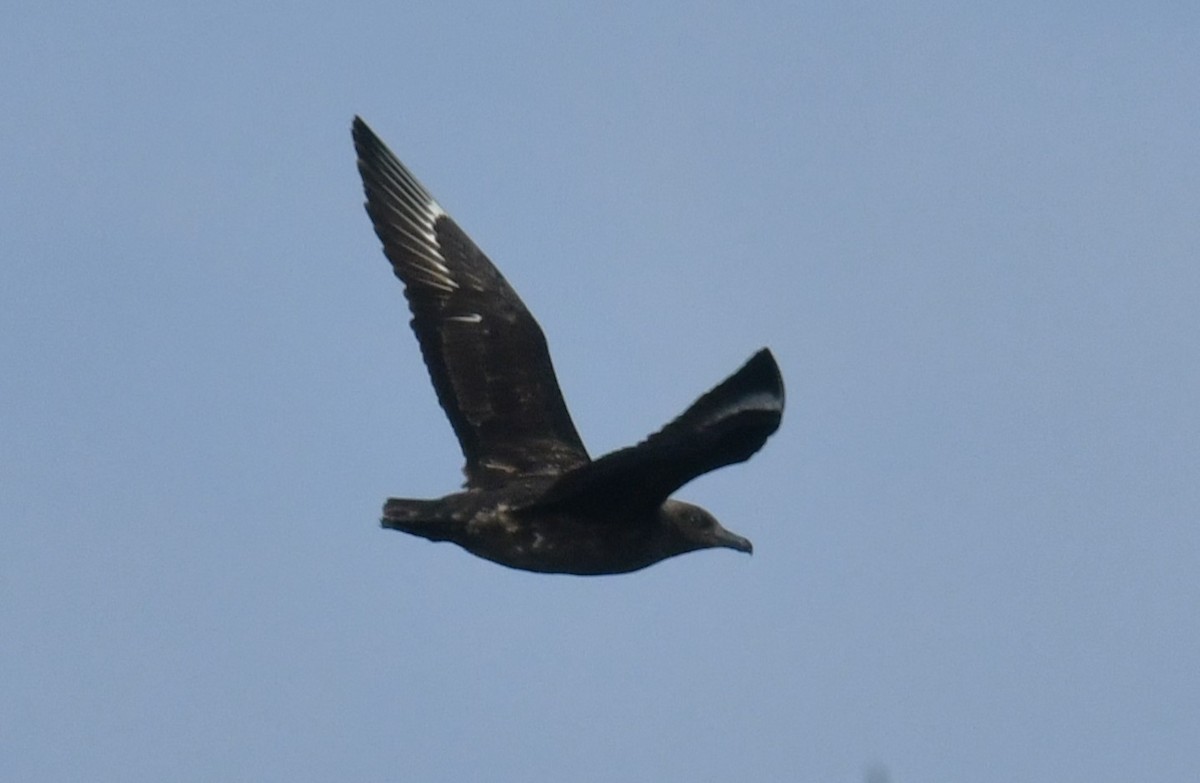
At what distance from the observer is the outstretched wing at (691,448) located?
1144 cm

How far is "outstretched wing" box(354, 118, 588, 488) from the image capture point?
1448 centimetres

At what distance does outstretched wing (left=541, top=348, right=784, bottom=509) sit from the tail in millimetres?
617

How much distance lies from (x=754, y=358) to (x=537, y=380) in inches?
145

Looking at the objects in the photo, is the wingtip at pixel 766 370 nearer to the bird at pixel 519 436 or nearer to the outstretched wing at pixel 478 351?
the bird at pixel 519 436

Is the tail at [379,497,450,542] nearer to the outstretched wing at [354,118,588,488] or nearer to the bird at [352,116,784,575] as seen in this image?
the bird at [352,116,784,575]

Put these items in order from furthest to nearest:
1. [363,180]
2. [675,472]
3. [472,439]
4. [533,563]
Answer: [363,180]
[472,439]
[533,563]
[675,472]

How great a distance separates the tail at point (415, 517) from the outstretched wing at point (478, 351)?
68 centimetres

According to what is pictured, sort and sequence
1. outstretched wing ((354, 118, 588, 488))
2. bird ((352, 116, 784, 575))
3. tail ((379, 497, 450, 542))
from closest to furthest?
bird ((352, 116, 784, 575)), tail ((379, 497, 450, 542)), outstretched wing ((354, 118, 588, 488))

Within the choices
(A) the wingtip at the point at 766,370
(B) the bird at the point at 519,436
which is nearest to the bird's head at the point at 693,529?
(B) the bird at the point at 519,436

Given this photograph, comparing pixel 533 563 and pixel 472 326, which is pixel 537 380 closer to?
pixel 472 326

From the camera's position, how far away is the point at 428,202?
52.1ft

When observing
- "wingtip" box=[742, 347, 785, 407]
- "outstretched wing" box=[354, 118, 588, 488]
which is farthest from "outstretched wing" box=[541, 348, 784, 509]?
"outstretched wing" box=[354, 118, 588, 488]

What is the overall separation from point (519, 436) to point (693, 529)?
1.27 meters

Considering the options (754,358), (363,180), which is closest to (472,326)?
(363,180)
